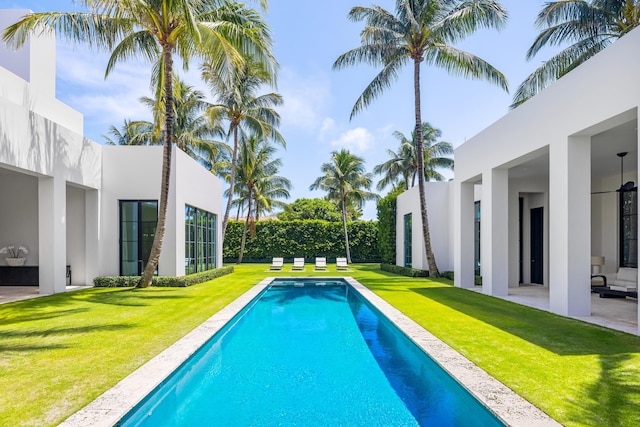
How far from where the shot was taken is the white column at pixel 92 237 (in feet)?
44.5

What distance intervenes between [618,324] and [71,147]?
14461 mm

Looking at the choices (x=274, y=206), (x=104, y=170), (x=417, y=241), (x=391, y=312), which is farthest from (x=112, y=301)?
(x=274, y=206)

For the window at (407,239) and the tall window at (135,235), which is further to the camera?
the window at (407,239)

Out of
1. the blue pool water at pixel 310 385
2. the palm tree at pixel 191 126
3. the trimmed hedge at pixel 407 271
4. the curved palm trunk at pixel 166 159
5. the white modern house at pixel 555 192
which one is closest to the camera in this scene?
the blue pool water at pixel 310 385

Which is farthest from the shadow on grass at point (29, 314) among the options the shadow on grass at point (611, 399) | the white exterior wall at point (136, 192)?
the shadow on grass at point (611, 399)

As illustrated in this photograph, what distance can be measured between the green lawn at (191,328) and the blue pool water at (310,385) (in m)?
0.62

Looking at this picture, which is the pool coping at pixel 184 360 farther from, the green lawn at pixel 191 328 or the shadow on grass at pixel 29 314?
the shadow on grass at pixel 29 314

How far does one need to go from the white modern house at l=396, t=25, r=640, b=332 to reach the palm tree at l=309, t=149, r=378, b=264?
9741 mm

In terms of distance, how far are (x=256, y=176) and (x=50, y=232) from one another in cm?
1894

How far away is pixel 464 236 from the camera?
13641 mm

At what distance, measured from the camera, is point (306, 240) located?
96.9ft

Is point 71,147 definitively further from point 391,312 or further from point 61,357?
point 391,312

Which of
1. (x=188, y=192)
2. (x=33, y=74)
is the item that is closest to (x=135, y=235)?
(x=188, y=192)

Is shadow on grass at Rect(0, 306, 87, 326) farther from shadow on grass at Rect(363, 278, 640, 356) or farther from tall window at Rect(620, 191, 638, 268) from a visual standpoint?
tall window at Rect(620, 191, 638, 268)
